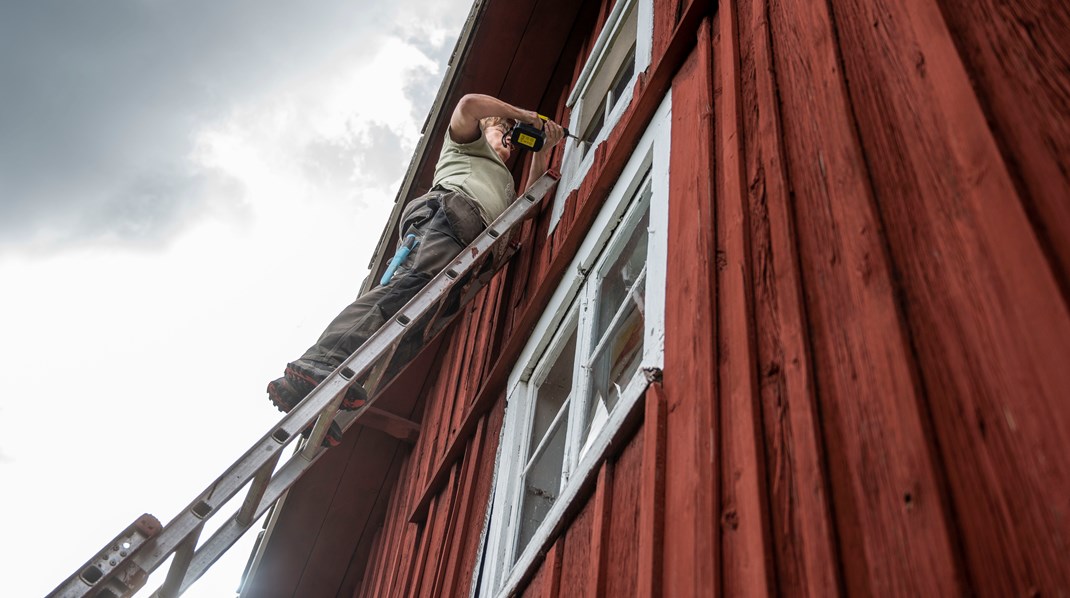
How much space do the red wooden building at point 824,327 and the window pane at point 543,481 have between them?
12 millimetres

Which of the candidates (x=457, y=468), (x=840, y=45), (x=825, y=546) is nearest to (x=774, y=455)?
(x=825, y=546)

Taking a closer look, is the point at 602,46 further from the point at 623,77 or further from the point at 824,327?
the point at 824,327

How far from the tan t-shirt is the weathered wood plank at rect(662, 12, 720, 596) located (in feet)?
8.44

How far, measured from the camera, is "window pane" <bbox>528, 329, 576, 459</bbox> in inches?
134

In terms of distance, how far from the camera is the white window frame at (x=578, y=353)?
86.1 inches

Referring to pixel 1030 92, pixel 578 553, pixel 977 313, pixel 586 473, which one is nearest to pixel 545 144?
pixel 586 473

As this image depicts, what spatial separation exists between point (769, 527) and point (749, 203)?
2.71 ft

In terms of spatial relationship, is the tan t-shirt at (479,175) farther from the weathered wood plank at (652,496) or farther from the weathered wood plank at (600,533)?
the weathered wood plank at (652,496)

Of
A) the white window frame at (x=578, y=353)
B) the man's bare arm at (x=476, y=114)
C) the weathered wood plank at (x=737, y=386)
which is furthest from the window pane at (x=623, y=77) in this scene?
the weathered wood plank at (x=737, y=386)

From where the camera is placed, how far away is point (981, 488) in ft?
3.21

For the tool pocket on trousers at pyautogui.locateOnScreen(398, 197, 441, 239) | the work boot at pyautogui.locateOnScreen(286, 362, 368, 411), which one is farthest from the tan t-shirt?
the work boot at pyautogui.locateOnScreen(286, 362, 368, 411)

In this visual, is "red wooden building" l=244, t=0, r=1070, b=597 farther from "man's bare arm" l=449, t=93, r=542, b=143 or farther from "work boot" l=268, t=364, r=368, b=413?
"man's bare arm" l=449, t=93, r=542, b=143

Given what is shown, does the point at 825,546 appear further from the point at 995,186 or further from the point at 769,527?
the point at 995,186

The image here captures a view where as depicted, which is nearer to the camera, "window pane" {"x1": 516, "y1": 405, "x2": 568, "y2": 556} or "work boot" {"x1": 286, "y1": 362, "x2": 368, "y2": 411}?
"window pane" {"x1": 516, "y1": 405, "x2": 568, "y2": 556}
